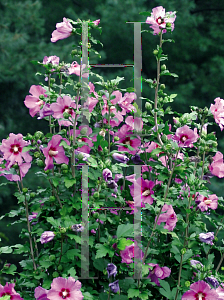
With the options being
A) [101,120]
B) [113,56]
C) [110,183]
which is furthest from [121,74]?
[110,183]

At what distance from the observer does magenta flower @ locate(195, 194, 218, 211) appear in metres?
1.44

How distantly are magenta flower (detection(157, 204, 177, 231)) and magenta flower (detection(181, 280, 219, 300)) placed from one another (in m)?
0.20

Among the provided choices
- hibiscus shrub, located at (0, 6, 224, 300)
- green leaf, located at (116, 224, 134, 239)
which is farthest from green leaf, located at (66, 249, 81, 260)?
green leaf, located at (116, 224, 134, 239)

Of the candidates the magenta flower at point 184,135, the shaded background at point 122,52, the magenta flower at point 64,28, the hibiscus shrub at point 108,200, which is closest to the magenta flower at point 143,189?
the hibiscus shrub at point 108,200

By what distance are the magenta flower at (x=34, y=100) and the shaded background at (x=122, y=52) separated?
3154 millimetres

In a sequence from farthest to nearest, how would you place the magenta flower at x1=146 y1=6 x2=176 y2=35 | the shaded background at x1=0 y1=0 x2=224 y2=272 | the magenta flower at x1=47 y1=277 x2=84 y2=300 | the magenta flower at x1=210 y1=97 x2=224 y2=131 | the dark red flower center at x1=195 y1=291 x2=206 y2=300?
1. the shaded background at x1=0 y1=0 x2=224 y2=272
2. the magenta flower at x1=210 y1=97 x2=224 y2=131
3. the magenta flower at x1=146 y1=6 x2=176 y2=35
4. the dark red flower center at x1=195 y1=291 x2=206 y2=300
5. the magenta flower at x1=47 y1=277 x2=84 y2=300

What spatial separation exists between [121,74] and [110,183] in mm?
3444

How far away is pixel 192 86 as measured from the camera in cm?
473

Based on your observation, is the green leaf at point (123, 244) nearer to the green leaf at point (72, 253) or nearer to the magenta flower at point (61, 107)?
the green leaf at point (72, 253)

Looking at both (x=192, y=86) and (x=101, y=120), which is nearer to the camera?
(x=101, y=120)

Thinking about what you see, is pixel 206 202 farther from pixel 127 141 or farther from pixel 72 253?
pixel 72 253

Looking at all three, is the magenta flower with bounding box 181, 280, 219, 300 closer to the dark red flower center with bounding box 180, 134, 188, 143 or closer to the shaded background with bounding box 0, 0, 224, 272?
the dark red flower center with bounding box 180, 134, 188, 143

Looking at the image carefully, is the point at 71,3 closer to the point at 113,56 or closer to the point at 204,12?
the point at 113,56

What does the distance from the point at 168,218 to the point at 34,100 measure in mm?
630
